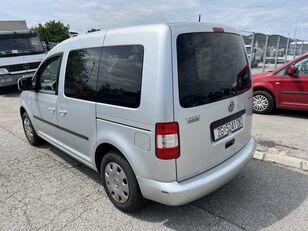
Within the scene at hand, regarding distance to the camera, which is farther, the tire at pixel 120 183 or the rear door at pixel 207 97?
the tire at pixel 120 183

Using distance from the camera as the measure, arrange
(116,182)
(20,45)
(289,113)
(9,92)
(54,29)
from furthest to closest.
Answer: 1. (54,29)
2. (9,92)
3. (20,45)
4. (289,113)
5. (116,182)

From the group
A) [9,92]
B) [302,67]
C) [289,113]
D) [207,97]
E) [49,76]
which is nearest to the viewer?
[207,97]

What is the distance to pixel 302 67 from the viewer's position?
6129 mm

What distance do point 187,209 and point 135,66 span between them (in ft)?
5.21

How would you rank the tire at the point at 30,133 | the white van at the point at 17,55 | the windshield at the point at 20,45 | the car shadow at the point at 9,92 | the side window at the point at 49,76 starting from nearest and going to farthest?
the side window at the point at 49,76 < the tire at the point at 30,133 < the white van at the point at 17,55 < the windshield at the point at 20,45 < the car shadow at the point at 9,92

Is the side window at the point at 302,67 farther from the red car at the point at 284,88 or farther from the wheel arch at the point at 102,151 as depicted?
the wheel arch at the point at 102,151

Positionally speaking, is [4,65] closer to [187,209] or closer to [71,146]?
[71,146]

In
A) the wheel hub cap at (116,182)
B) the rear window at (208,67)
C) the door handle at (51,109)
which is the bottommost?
the wheel hub cap at (116,182)

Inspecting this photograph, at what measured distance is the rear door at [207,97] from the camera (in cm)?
234

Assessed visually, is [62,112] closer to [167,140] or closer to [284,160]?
[167,140]

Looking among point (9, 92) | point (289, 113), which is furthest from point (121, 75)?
point (9, 92)

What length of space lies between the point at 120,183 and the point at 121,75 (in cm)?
110

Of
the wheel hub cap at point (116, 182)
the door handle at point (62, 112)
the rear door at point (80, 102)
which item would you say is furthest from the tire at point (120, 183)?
the door handle at point (62, 112)

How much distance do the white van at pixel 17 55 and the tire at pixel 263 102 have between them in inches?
323
